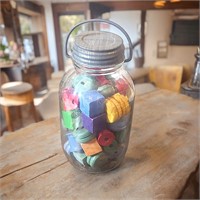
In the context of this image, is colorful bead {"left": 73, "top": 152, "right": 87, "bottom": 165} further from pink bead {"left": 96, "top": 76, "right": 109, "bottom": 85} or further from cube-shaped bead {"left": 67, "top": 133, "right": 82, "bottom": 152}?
pink bead {"left": 96, "top": 76, "right": 109, "bottom": 85}

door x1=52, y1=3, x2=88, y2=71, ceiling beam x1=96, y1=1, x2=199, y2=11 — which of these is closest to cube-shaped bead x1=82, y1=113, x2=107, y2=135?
door x1=52, y1=3, x2=88, y2=71

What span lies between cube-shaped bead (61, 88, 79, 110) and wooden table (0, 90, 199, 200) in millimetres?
196

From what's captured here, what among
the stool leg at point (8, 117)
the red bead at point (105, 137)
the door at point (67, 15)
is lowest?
the stool leg at point (8, 117)

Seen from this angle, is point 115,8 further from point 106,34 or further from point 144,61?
point 106,34

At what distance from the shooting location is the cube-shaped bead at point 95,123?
0.47 meters

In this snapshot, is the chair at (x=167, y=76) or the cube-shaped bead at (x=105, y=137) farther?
the chair at (x=167, y=76)

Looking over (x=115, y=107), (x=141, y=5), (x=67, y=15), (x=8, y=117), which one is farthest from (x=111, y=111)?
(x=141, y=5)

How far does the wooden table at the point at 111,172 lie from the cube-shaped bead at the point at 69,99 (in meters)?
0.20

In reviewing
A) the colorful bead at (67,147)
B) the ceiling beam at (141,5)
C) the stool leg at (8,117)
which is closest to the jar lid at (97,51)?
the colorful bead at (67,147)

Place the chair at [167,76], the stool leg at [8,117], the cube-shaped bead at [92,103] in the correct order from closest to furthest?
the cube-shaped bead at [92,103], the stool leg at [8,117], the chair at [167,76]

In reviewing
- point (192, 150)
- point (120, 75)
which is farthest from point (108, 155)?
point (192, 150)

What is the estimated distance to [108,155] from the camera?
53cm

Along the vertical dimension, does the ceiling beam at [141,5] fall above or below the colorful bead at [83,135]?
above

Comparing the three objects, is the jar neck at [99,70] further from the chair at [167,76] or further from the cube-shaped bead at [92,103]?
the chair at [167,76]
